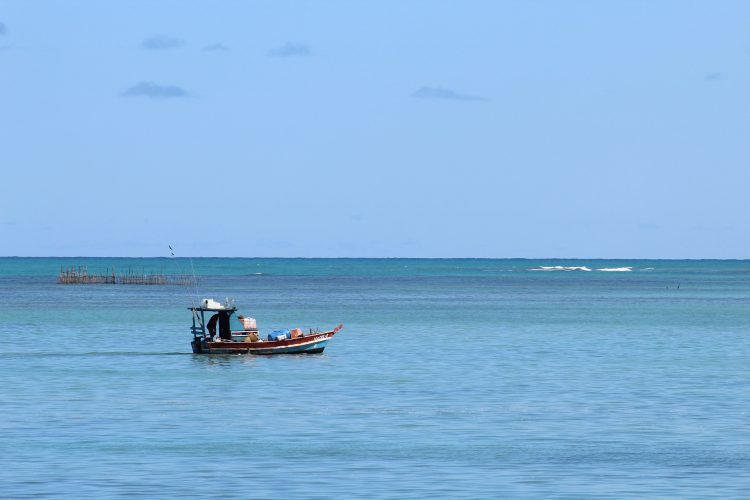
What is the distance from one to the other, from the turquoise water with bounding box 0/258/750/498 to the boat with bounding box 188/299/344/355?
2.67 ft

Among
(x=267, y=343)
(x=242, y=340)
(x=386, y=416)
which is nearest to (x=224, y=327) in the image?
(x=242, y=340)

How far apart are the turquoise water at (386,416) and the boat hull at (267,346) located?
27.8 inches

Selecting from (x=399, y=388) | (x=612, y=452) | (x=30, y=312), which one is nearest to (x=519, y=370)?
(x=399, y=388)

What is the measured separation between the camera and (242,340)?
66.6 meters

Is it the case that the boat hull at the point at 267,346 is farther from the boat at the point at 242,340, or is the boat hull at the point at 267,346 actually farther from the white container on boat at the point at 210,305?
the white container on boat at the point at 210,305

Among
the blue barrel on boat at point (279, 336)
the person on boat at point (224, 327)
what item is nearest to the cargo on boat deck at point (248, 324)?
the person on boat at point (224, 327)

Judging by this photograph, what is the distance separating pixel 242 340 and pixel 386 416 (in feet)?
83.7

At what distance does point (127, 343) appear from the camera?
7638 cm

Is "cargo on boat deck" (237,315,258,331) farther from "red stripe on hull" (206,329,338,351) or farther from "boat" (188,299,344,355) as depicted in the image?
"red stripe on hull" (206,329,338,351)

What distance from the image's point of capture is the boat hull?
6562 centimetres

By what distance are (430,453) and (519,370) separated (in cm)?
2383

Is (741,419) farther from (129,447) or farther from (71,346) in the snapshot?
(71,346)

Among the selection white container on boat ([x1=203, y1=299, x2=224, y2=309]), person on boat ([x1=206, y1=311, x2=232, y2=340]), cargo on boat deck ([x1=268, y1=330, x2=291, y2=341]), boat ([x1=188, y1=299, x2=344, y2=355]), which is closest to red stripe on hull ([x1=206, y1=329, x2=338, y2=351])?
boat ([x1=188, y1=299, x2=344, y2=355])

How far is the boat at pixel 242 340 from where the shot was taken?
65.6 meters
